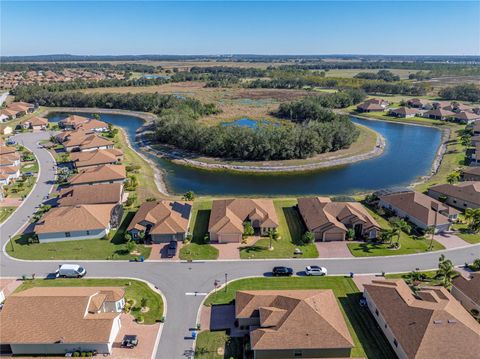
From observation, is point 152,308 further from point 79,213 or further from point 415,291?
point 415,291

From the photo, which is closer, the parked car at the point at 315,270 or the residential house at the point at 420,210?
the parked car at the point at 315,270

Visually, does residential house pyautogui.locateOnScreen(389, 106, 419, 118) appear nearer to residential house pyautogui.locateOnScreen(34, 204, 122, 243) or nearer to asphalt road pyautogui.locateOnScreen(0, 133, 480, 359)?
asphalt road pyautogui.locateOnScreen(0, 133, 480, 359)

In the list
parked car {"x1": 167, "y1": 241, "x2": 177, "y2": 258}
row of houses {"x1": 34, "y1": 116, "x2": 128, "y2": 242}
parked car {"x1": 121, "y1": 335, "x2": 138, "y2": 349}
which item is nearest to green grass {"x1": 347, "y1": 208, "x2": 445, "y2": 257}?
parked car {"x1": 167, "y1": 241, "x2": 177, "y2": 258}

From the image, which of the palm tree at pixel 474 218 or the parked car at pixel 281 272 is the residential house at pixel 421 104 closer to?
the palm tree at pixel 474 218

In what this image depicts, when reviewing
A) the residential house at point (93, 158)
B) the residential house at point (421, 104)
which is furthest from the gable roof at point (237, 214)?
the residential house at point (421, 104)

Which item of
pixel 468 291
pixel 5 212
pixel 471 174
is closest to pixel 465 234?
pixel 468 291
